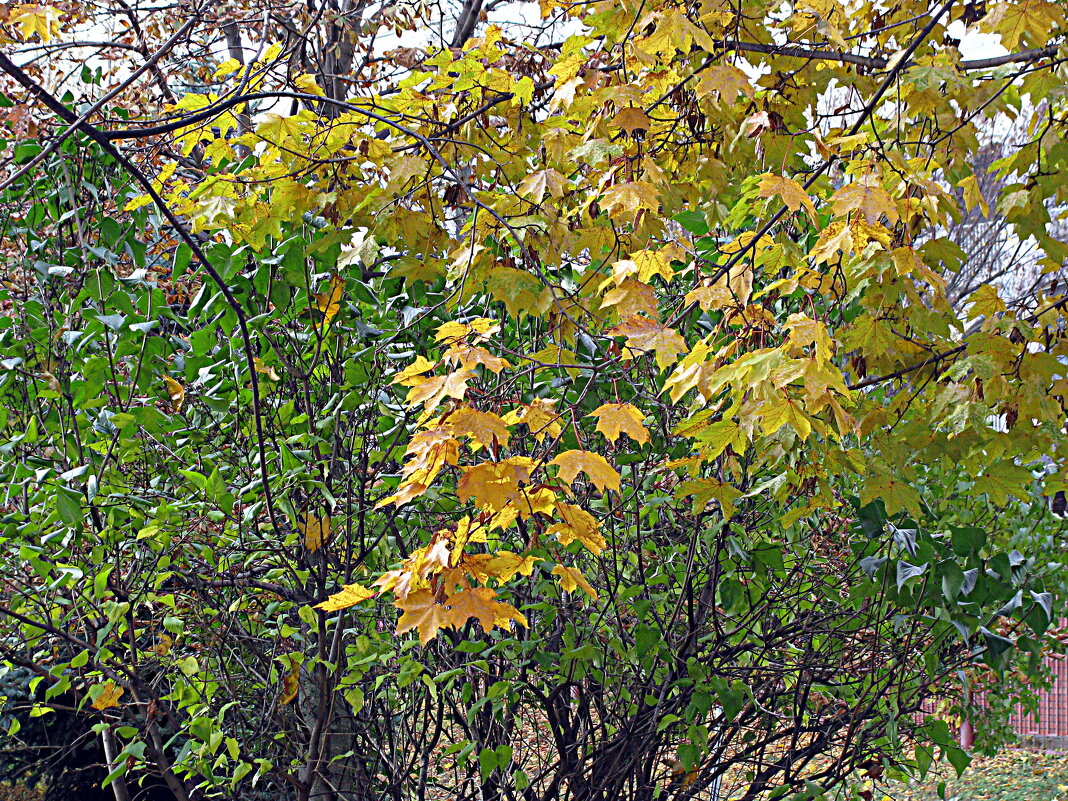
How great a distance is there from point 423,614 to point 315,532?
1174mm

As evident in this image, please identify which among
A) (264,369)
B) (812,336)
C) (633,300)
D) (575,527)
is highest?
(264,369)

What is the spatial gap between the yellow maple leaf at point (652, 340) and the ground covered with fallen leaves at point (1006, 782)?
264 inches

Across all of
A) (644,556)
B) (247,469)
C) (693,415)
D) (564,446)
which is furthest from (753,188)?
(247,469)

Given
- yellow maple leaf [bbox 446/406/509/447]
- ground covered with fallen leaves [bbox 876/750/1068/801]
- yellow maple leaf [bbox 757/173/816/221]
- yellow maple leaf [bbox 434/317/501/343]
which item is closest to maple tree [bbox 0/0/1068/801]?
yellow maple leaf [bbox 757/173/816/221]

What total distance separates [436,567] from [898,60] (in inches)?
71.5

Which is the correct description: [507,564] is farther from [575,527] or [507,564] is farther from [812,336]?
[812,336]

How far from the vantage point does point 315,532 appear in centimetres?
278

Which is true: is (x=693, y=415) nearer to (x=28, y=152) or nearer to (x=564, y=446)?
(x=564, y=446)

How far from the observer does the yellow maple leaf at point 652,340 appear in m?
2.12

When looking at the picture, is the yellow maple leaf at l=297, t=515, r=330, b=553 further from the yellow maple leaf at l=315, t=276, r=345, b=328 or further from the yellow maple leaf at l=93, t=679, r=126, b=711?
the yellow maple leaf at l=93, t=679, r=126, b=711

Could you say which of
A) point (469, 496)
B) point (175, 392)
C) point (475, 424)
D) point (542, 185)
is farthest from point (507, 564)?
point (175, 392)

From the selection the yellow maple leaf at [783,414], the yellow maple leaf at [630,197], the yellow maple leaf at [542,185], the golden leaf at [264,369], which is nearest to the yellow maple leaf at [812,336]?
the yellow maple leaf at [783,414]

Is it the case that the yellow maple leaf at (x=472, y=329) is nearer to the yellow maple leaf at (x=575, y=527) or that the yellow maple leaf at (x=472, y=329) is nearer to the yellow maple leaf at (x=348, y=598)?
the yellow maple leaf at (x=575, y=527)

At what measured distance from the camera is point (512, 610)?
1809 millimetres
